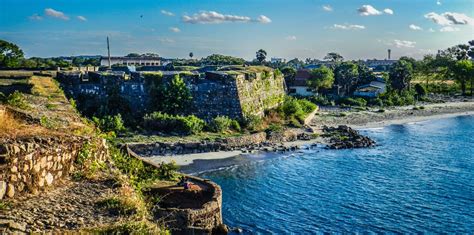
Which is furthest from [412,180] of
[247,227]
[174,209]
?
[174,209]

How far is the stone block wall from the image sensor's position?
7094 mm

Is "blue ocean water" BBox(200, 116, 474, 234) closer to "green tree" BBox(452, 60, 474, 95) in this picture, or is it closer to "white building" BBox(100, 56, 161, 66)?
"green tree" BBox(452, 60, 474, 95)

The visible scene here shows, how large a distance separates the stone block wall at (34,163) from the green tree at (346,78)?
7091cm

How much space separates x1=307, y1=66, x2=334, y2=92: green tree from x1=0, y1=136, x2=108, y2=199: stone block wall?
68450 millimetres

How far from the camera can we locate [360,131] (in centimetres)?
4869

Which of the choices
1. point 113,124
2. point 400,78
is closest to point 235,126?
point 113,124

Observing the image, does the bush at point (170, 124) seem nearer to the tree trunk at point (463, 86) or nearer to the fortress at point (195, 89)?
the fortress at point (195, 89)

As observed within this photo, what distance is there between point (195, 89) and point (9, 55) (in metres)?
21.7

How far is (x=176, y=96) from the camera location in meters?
39.3

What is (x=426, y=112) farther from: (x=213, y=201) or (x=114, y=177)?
(x=114, y=177)

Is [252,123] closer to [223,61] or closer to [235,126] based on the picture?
[235,126]

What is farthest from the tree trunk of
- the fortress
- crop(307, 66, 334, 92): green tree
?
the fortress

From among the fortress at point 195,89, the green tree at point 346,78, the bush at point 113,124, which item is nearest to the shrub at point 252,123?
the fortress at point 195,89

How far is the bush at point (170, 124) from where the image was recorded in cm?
3644
